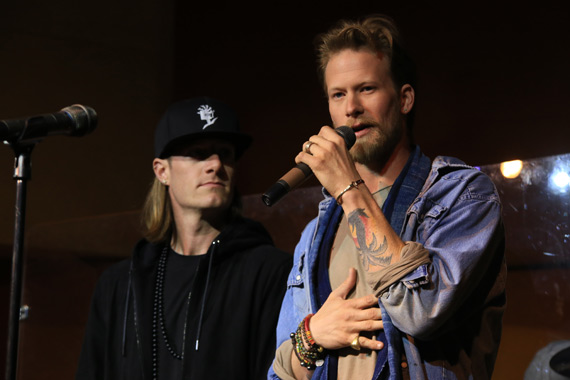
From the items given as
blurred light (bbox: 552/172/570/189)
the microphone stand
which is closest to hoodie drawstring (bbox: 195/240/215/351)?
the microphone stand

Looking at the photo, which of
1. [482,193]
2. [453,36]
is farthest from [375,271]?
[453,36]

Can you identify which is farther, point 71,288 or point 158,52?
point 158,52

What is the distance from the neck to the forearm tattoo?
0.29m

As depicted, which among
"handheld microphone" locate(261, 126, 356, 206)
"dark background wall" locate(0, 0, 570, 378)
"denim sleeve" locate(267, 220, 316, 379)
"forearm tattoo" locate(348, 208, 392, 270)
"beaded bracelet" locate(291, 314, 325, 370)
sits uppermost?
"dark background wall" locate(0, 0, 570, 378)

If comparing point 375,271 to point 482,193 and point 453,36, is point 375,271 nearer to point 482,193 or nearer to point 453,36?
point 482,193

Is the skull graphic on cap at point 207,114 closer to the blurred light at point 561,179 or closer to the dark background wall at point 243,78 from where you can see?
the dark background wall at point 243,78

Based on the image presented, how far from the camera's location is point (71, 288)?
3191 mm

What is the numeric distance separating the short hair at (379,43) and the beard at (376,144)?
0.12 meters

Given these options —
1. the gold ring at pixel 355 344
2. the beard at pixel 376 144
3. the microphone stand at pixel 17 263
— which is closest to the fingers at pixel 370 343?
the gold ring at pixel 355 344

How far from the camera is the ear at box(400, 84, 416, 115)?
1.70 metres

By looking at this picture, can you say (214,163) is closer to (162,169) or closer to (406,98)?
(162,169)

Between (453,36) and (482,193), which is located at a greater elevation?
(453,36)

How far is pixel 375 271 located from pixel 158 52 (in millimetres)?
3039

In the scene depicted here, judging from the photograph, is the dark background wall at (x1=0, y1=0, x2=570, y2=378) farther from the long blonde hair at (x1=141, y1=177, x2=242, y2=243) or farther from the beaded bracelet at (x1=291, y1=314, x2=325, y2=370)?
the beaded bracelet at (x1=291, y1=314, x2=325, y2=370)
